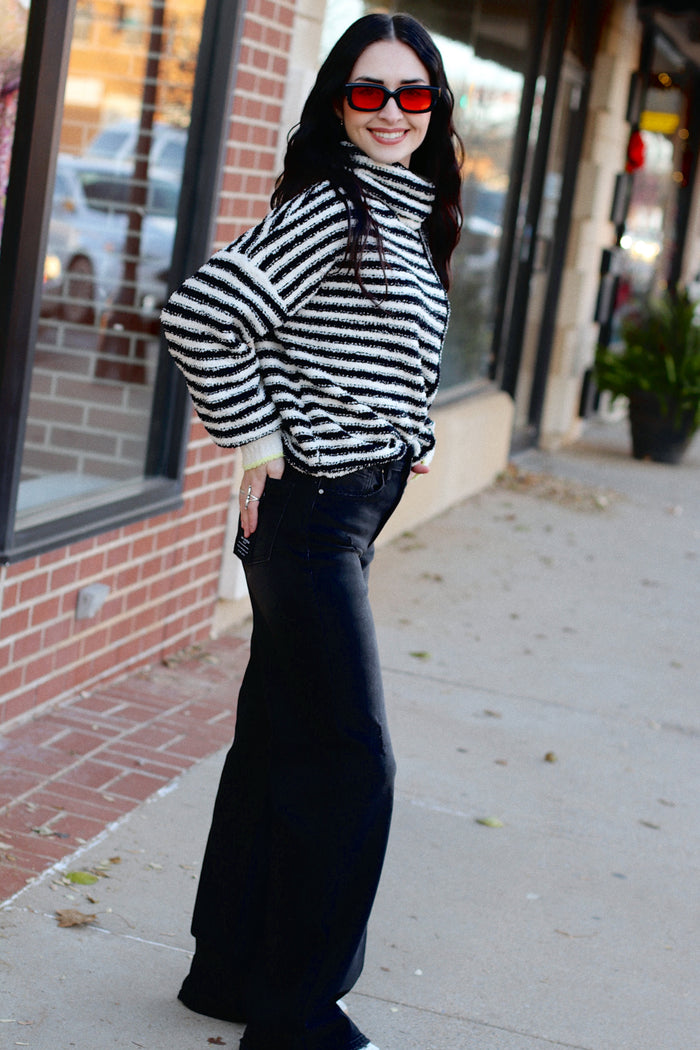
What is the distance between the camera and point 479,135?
8281 millimetres

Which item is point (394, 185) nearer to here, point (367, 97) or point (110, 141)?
point (367, 97)

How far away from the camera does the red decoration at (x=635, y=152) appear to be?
11.5m

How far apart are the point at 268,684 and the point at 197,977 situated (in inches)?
26.0

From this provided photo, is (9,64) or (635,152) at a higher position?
(635,152)

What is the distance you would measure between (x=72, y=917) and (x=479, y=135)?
626cm

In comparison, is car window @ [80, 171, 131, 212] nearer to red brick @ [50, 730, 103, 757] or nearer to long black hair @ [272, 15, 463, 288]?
red brick @ [50, 730, 103, 757]

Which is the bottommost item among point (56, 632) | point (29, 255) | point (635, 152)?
point (56, 632)

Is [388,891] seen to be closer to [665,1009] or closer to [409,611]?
[665,1009]

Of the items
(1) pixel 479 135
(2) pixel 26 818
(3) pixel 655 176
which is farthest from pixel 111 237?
(3) pixel 655 176

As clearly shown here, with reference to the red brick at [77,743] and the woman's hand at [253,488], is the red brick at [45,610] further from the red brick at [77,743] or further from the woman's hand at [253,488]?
the woman's hand at [253,488]

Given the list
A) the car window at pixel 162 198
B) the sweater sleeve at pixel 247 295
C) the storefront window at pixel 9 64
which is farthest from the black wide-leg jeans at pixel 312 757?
the car window at pixel 162 198

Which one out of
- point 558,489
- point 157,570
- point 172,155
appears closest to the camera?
point 157,570

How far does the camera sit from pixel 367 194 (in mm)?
2521

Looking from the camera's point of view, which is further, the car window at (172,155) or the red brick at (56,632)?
the car window at (172,155)
